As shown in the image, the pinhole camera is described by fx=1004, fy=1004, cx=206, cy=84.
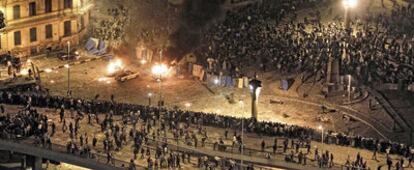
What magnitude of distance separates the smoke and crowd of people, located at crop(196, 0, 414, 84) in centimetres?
231

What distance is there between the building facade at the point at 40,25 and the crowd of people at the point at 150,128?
58.6 ft

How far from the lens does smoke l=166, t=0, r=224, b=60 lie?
10619 cm

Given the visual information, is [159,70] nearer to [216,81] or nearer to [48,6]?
Answer: [216,81]

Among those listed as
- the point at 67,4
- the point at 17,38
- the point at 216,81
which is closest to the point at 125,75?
the point at 216,81

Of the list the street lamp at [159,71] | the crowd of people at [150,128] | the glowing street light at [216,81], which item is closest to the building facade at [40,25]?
the street lamp at [159,71]

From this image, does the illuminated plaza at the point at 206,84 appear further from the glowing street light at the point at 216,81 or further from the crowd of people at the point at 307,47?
the glowing street light at the point at 216,81

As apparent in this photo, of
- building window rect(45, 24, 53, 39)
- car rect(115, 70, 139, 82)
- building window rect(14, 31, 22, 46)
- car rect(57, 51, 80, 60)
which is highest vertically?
building window rect(45, 24, 53, 39)

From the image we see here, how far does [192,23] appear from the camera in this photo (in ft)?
369

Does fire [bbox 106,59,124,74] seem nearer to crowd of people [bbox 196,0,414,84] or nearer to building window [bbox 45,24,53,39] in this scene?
crowd of people [bbox 196,0,414,84]

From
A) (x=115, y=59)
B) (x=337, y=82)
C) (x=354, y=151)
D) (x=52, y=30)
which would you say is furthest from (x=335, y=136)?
(x=52, y=30)

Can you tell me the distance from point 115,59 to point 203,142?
101 feet

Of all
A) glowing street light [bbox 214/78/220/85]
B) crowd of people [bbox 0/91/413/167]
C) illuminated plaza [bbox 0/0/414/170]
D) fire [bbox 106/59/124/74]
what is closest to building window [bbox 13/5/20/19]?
illuminated plaza [bbox 0/0/414/170]

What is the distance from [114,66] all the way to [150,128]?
23.6 m

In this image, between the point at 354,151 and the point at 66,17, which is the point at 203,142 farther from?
the point at 66,17
